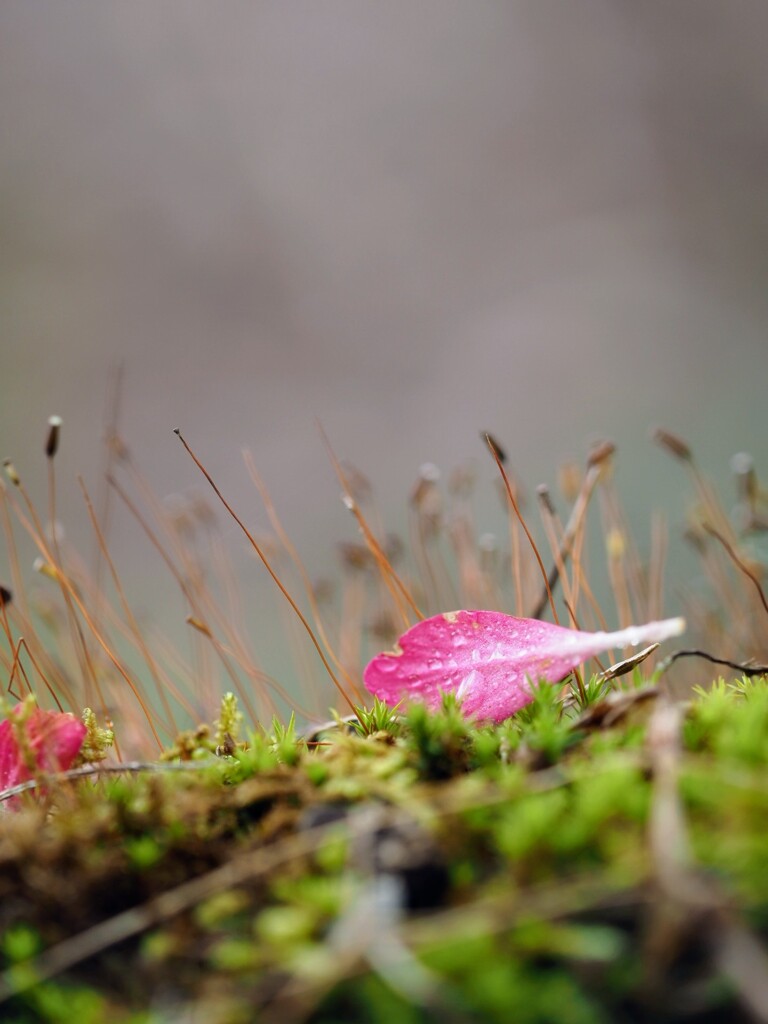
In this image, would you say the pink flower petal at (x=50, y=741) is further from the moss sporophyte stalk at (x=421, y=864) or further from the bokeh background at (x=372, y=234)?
the bokeh background at (x=372, y=234)

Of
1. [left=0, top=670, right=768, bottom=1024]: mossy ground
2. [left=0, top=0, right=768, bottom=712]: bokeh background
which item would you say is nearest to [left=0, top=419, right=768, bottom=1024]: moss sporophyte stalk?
[left=0, top=670, right=768, bottom=1024]: mossy ground

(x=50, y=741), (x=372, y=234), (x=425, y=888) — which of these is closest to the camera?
(x=425, y=888)

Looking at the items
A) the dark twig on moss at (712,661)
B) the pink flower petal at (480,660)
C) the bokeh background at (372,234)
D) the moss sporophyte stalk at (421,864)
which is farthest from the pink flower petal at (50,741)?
the bokeh background at (372,234)

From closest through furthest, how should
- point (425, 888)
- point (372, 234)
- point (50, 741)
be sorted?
point (425, 888)
point (50, 741)
point (372, 234)

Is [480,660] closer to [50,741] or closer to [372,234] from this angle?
[50,741]

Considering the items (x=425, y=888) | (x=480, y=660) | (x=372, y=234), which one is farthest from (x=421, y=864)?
(x=372, y=234)

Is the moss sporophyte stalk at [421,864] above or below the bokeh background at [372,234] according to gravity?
below

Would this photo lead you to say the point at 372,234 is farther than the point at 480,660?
Yes
